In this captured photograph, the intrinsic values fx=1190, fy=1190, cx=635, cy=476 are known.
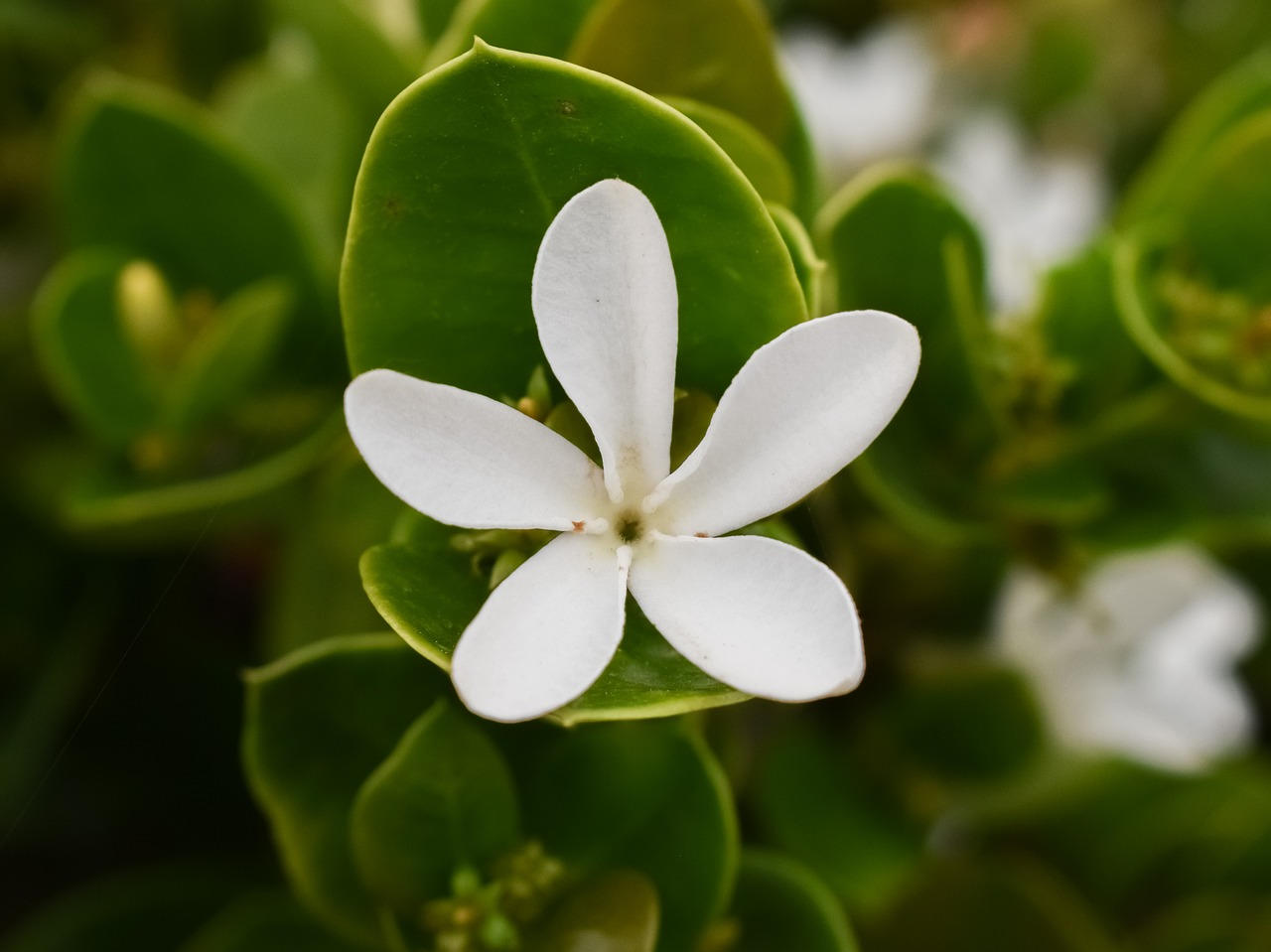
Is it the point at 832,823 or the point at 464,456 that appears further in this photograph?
the point at 832,823

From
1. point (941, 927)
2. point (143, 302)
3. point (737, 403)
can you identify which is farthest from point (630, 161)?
point (941, 927)

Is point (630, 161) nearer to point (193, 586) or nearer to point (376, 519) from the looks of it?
point (376, 519)

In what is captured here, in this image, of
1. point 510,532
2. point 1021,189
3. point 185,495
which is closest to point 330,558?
point 185,495

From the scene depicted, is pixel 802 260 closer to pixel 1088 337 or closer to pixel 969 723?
pixel 1088 337

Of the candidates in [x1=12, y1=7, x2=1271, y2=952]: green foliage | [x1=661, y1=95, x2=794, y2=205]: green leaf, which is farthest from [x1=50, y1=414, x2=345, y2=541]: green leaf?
[x1=661, y1=95, x2=794, y2=205]: green leaf

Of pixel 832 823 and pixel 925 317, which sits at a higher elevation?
pixel 925 317

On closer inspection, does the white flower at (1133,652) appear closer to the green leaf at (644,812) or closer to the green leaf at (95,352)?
the green leaf at (644,812)

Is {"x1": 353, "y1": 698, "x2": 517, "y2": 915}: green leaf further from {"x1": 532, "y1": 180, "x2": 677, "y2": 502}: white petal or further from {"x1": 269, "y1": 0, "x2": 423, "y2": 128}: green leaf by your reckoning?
{"x1": 269, "y1": 0, "x2": 423, "y2": 128}: green leaf
